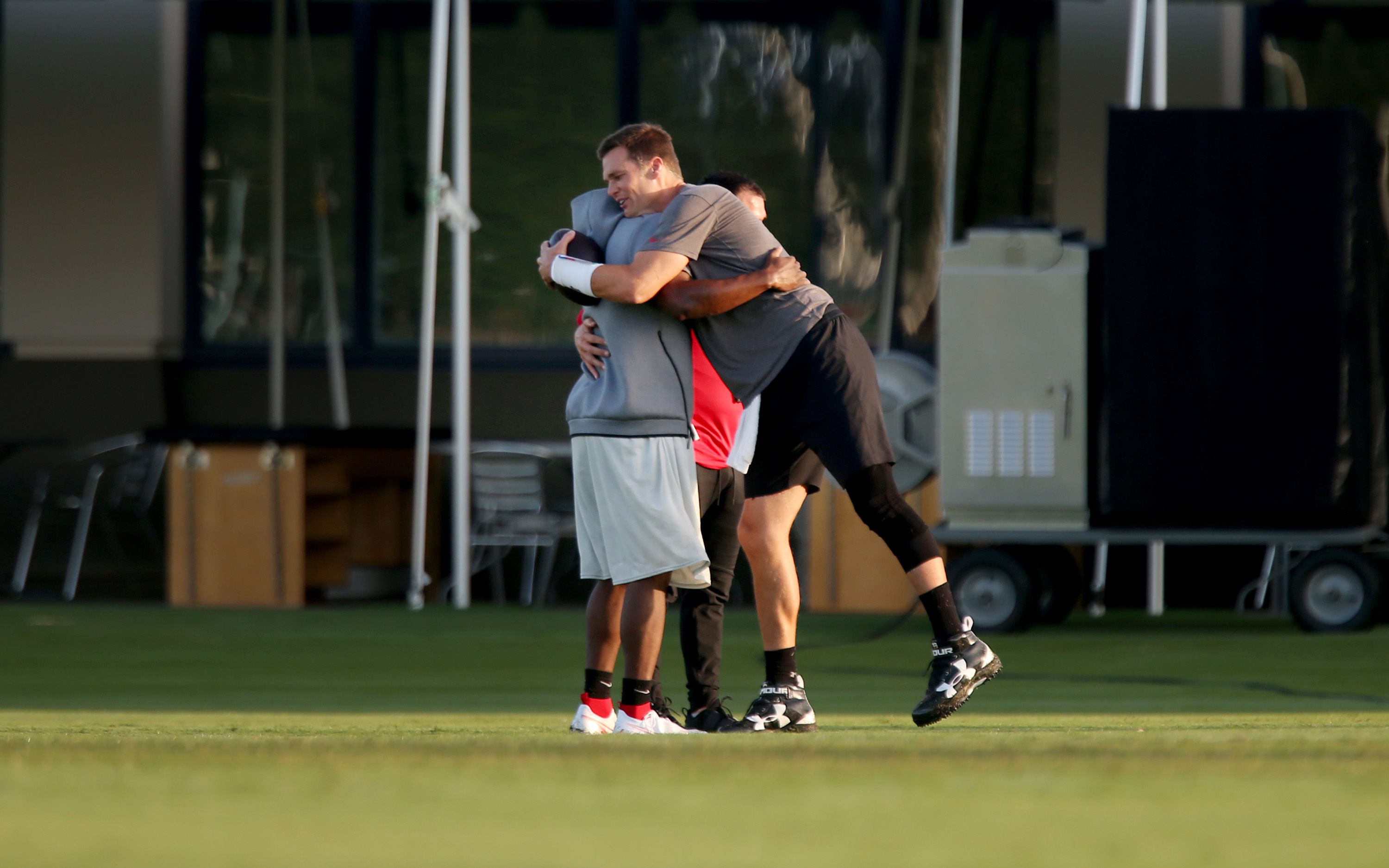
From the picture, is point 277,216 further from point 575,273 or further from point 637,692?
point 637,692

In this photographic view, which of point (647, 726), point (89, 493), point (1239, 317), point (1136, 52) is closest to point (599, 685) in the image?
point (647, 726)

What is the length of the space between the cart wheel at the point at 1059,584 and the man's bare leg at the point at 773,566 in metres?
3.98

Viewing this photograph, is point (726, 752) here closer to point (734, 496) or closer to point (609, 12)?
point (734, 496)

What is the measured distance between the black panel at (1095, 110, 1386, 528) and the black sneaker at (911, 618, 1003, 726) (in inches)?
144

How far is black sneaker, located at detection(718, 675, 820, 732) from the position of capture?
174 inches

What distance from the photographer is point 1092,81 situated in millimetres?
10070

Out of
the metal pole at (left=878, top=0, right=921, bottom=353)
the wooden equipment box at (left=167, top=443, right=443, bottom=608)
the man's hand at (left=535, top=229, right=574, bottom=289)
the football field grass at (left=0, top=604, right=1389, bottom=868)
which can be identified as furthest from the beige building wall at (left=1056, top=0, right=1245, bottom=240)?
the man's hand at (left=535, top=229, right=574, bottom=289)

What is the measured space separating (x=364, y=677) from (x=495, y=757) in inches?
127

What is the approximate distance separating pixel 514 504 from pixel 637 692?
5.36 meters

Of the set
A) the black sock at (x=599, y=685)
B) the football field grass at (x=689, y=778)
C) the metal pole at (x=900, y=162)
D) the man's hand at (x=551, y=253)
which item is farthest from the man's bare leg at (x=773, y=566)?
the metal pole at (x=900, y=162)

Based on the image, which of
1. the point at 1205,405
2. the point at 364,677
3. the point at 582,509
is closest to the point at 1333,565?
the point at 1205,405

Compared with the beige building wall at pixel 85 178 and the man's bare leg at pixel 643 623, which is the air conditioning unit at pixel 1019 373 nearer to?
the man's bare leg at pixel 643 623

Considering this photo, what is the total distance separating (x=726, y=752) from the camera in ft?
10.9

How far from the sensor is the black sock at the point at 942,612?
438 cm
